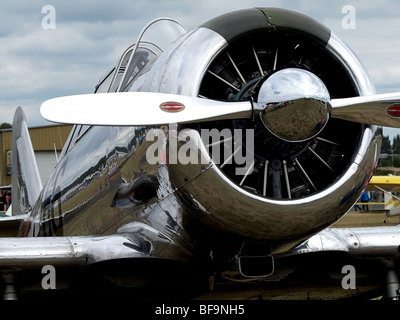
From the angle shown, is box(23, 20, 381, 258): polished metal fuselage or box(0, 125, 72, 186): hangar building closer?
box(23, 20, 381, 258): polished metal fuselage

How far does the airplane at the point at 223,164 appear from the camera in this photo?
4.57m

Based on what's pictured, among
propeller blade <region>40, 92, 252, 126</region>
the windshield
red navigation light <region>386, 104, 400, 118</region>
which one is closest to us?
propeller blade <region>40, 92, 252, 126</region>

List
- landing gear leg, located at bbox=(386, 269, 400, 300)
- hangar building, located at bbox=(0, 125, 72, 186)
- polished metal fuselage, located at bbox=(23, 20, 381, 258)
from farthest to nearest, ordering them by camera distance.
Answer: hangar building, located at bbox=(0, 125, 72, 186) → landing gear leg, located at bbox=(386, 269, 400, 300) → polished metal fuselage, located at bbox=(23, 20, 381, 258)

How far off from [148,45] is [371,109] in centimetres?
212

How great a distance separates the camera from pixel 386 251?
5.98m

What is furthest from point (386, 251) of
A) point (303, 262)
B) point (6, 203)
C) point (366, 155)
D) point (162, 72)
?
point (6, 203)

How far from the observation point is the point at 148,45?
20.1 ft

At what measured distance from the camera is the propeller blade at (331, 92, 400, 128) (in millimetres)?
4676

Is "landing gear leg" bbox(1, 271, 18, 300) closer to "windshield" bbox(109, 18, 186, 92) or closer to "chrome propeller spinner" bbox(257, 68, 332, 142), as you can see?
"windshield" bbox(109, 18, 186, 92)

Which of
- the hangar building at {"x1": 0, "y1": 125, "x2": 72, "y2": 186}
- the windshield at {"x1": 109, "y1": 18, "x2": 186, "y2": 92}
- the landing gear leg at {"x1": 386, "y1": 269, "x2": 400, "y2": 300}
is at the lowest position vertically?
the landing gear leg at {"x1": 386, "y1": 269, "x2": 400, "y2": 300}

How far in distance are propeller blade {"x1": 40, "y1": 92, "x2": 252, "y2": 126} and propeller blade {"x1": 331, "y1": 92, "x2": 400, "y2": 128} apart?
622 millimetres

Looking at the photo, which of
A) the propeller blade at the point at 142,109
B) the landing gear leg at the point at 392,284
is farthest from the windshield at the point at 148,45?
the landing gear leg at the point at 392,284

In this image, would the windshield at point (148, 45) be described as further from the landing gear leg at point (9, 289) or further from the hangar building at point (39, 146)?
the hangar building at point (39, 146)

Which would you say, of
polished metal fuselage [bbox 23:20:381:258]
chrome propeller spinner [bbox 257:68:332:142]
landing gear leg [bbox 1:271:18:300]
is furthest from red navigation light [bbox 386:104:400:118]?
landing gear leg [bbox 1:271:18:300]
